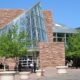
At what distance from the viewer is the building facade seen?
225ft

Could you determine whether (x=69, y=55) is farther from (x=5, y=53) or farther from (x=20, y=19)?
(x=5, y=53)

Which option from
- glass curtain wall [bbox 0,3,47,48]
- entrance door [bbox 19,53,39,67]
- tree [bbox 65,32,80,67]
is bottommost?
entrance door [bbox 19,53,39,67]

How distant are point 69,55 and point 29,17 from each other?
9768mm

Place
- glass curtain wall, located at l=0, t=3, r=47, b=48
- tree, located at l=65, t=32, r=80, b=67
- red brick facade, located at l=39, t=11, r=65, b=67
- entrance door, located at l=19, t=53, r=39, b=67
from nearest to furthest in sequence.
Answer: red brick facade, located at l=39, t=11, r=65, b=67, tree, located at l=65, t=32, r=80, b=67, glass curtain wall, located at l=0, t=3, r=47, b=48, entrance door, located at l=19, t=53, r=39, b=67

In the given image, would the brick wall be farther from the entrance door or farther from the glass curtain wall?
the entrance door

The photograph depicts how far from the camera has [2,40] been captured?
54.1 metres

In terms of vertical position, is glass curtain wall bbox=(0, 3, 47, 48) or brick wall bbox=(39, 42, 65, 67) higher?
glass curtain wall bbox=(0, 3, 47, 48)

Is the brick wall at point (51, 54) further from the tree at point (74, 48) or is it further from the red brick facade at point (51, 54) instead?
the tree at point (74, 48)

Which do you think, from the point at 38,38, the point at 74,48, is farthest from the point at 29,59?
the point at 74,48

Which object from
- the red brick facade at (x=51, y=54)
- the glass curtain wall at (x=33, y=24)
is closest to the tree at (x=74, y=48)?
the red brick facade at (x=51, y=54)

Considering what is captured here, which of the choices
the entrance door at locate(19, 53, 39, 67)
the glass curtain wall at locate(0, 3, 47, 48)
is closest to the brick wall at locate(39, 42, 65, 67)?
the glass curtain wall at locate(0, 3, 47, 48)

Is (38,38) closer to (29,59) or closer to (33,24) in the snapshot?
(33,24)

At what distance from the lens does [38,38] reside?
72.2 metres

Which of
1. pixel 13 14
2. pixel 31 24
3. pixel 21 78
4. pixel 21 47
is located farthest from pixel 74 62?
pixel 21 78
